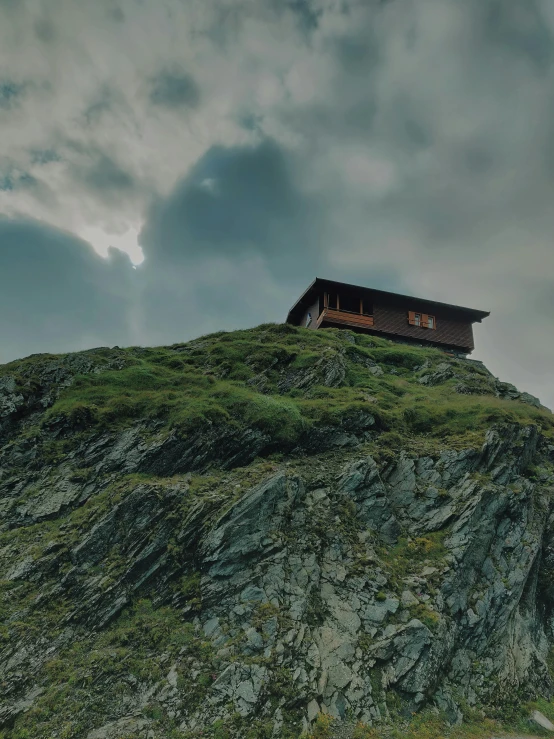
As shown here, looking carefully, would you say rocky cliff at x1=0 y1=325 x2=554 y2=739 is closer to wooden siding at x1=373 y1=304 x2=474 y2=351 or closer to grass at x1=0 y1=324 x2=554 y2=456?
grass at x1=0 y1=324 x2=554 y2=456

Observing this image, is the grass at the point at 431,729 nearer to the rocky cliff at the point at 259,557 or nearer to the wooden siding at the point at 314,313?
the rocky cliff at the point at 259,557

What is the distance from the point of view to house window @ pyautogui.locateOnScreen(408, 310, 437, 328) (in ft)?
141

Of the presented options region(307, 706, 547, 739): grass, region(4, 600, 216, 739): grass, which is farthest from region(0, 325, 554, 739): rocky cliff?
region(307, 706, 547, 739): grass

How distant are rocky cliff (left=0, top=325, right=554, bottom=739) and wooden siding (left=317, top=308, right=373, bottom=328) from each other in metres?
16.4

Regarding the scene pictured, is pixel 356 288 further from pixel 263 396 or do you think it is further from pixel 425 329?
pixel 263 396

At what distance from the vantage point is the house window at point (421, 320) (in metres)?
43.1

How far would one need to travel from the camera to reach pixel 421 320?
43.8m

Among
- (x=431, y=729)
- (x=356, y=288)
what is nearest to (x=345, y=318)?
(x=356, y=288)

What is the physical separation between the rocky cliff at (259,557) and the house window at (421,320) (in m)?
19.0

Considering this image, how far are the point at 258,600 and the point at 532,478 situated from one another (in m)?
14.0

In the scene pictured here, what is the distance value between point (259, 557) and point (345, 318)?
93.9ft

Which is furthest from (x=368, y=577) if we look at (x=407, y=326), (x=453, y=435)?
(x=407, y=326)

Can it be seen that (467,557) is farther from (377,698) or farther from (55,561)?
(55,561)

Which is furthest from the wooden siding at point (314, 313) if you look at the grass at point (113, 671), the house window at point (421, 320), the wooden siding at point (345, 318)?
the grass at point (113, 671)
